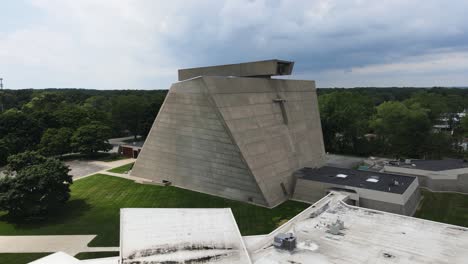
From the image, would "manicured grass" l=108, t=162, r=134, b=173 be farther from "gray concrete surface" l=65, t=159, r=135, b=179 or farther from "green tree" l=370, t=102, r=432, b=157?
"green tree" l=370, t=102, r=432, b=157

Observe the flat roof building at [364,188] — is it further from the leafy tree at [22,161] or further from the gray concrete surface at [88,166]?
the gray concrete surface at [88,166]

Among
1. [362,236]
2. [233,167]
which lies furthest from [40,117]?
[362,236]

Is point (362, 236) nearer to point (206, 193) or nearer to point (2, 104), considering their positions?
point (206, 193)

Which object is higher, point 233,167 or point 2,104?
point 2,104

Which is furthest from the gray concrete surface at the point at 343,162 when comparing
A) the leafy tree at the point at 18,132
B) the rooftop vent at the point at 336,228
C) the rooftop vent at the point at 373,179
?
the leafy tree at the point at 18,132

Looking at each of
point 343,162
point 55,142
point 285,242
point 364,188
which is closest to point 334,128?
point 343,162

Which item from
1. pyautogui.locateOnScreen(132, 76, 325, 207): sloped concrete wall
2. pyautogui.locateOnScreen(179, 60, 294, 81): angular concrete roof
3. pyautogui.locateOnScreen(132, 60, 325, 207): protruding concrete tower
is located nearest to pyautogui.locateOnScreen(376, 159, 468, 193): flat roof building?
pyautogui.locateOnScreen(132, 60, 325, 207): protruding concrete tower

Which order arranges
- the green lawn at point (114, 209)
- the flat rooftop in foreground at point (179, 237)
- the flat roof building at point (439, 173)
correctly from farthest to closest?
the flat roof building at point (439, 173)
the green lawn at point (114, 209)
the flat rooftop in foreground at point (179, 237)
